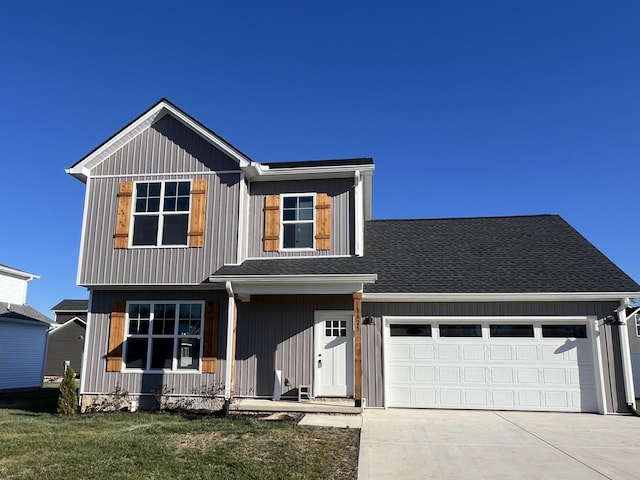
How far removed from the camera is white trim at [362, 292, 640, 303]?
11359mm

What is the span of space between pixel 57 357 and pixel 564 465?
30673 mm

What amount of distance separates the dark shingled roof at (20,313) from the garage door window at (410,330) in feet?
55.3

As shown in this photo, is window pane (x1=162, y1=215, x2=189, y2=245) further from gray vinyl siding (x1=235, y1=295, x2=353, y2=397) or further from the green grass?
the green grass

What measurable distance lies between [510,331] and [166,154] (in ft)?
32.0

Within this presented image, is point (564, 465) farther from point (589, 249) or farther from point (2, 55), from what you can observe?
point (2, 55)

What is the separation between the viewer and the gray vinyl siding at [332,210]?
1218cm

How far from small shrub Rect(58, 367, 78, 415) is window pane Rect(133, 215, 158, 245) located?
11.3 ft

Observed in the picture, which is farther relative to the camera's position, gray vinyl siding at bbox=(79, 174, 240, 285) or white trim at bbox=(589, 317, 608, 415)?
gray vinyl siding at bbox=(79, 174, 240, 285)

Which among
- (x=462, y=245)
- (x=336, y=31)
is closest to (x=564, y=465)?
(x=462, y=245)

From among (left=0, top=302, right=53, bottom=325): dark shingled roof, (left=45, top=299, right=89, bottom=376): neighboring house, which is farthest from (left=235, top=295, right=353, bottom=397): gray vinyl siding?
(left=45, top=299, right=89, bottom=376): neighboring house

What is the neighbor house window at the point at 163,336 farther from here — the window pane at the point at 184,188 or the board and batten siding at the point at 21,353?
the board and batten siding at the point at 21,353

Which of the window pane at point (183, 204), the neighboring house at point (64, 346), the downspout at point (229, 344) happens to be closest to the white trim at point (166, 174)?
the window pane at point (183, 204)

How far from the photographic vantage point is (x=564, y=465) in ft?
21.3

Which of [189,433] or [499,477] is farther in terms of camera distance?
[189,433]
